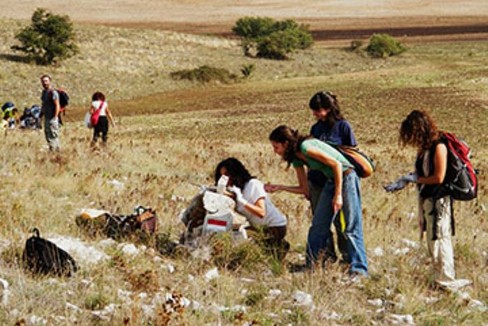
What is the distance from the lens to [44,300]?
6.06 metres

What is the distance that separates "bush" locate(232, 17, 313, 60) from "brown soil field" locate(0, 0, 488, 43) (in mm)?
12121

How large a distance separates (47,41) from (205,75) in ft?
32.6

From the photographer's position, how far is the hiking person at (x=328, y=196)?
728 centimetres

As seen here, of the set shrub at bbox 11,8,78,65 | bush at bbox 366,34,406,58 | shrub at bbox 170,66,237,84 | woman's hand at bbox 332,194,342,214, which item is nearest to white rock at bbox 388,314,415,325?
woman's hand at bbox 332,194,342,214

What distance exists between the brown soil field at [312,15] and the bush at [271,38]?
12121mm

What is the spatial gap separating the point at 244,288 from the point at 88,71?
43.1 metres

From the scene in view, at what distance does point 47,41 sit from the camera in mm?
48344

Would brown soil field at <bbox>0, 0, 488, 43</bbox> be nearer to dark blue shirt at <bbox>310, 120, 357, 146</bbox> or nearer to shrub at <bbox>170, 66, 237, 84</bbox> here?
shrub at <bbox>170, 66, 237, 84</bbox>

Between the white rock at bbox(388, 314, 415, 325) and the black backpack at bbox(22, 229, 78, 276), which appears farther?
the black backpack at bbox(22, 229, 78, 276)

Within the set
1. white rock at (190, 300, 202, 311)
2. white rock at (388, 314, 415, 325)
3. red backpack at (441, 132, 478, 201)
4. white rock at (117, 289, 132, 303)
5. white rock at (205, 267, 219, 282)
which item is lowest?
white rock at (388, 314, 415, 325)

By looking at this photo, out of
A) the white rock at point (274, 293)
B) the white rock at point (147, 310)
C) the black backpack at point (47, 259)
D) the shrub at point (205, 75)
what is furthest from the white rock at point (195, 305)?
the shrub at point (205, 75)

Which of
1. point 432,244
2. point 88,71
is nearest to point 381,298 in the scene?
point 432,244

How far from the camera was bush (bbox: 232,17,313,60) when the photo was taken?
6481 centimetres

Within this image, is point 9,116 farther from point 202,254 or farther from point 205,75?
point 205,75
